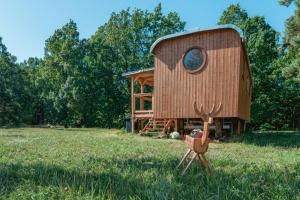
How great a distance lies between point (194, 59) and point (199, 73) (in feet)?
2.26

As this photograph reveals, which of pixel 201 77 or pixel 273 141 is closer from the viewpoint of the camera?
pixel 273 141

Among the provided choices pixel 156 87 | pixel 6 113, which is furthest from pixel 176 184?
pixel 6 113

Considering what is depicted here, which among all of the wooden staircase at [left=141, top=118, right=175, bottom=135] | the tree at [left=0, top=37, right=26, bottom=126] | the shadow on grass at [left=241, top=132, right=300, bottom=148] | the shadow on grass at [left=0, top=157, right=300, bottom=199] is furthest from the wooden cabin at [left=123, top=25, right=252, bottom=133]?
the tree at [left=0, top=37, right=26, bottom=126]

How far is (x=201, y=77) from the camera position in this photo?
12.3m

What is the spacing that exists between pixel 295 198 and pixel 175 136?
32.9 feet

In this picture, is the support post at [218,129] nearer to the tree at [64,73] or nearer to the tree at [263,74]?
the tree at [263,74]

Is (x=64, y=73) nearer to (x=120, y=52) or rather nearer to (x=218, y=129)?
(x=120, y=52)

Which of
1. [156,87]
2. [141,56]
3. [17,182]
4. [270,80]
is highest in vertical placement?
[141,56]

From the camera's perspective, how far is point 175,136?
A: 43.4 ft

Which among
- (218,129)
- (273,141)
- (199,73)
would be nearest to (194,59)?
(199,73)

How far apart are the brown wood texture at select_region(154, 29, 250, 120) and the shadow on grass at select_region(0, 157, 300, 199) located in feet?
22.9

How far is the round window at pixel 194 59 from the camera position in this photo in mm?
12367

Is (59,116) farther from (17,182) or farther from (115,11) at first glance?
(17,182)

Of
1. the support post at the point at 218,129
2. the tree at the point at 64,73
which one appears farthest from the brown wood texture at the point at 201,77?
the tree at the point at 64,73
